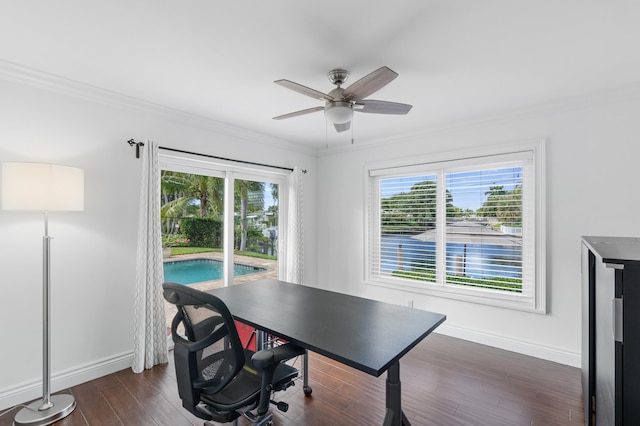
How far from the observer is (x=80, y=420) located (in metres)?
2.03

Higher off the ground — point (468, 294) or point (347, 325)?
point (347, 325)

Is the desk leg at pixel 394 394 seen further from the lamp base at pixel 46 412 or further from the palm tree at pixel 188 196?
the palm tree at pixel 188 196

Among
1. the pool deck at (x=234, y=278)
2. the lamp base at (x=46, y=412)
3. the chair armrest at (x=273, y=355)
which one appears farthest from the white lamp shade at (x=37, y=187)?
the chair armrest at (x=273, y=355)

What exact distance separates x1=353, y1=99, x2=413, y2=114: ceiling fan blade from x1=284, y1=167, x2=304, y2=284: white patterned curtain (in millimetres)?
2212

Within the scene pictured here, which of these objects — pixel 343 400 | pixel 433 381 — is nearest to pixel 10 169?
pixel 343 400

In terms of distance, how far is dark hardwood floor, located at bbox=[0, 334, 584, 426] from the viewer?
2.05m

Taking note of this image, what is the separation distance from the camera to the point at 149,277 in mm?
2750

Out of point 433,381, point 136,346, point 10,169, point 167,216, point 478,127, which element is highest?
point 478,127

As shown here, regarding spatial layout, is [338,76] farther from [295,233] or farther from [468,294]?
[468,294]

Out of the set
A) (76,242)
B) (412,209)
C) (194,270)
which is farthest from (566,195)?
(76,242)

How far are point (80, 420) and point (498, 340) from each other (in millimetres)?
3688

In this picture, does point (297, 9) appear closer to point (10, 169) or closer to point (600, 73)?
point (10, 169)

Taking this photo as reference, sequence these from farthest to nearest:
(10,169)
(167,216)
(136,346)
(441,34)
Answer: (167,216) < (136,346) < (10,169) < (441,34)

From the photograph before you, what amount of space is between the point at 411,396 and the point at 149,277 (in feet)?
8.05
